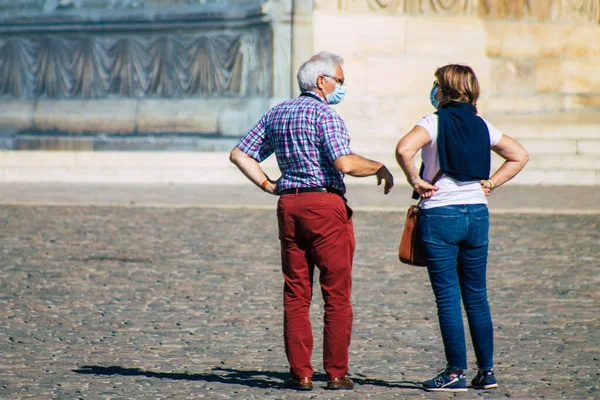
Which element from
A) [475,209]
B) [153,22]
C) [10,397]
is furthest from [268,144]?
[153,22]

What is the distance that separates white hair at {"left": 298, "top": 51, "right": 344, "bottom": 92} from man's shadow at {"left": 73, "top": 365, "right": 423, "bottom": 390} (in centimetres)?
142

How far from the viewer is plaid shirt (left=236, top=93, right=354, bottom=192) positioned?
212 inches

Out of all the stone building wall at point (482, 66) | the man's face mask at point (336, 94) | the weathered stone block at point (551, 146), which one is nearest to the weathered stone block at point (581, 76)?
the stone building wall at point (482, 66)

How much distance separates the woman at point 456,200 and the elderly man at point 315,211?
235 mm

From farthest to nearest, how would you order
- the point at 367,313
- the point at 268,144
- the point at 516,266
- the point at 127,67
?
1. the point at 127,67
2. the point at 516,266
3. the point at 367,313
4. the point at 268,144

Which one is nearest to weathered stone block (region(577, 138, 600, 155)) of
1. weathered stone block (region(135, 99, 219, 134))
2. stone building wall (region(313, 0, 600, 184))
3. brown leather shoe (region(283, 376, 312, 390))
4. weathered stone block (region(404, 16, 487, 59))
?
stone building wall (region(313, 0, 600, 184))

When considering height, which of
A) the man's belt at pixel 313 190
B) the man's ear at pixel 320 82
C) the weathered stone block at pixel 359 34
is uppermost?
the weathered stone block at pixel 359 34

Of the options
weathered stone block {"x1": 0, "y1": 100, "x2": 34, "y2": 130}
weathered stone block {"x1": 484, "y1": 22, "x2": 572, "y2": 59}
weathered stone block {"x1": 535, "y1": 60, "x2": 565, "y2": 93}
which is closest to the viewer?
weathered stone block {"x1": 484, "y1": 22, "x2": 572, "y2": 59}

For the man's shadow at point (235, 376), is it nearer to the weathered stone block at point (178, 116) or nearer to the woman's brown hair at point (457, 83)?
the woman's brown hair at point (457, 83)

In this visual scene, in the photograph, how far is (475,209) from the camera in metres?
5.38

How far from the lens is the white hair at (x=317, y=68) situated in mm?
5402

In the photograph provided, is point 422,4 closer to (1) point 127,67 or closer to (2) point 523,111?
(2) point 523,111

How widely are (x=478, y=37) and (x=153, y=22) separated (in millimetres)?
5245

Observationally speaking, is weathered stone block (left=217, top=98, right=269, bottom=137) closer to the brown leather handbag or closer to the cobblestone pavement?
the cobblestone pavement
